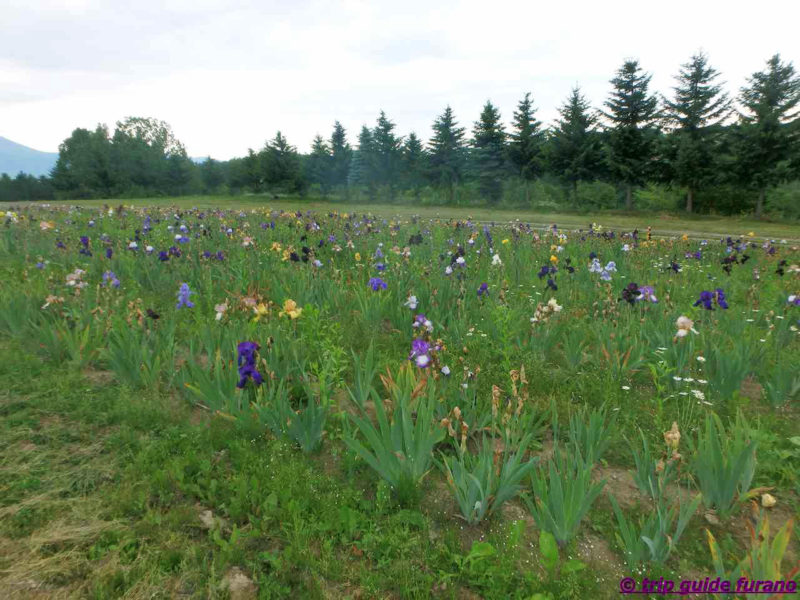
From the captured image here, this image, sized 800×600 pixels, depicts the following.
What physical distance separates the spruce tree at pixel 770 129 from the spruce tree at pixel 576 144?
26.9 feet

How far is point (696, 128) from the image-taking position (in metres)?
27.0

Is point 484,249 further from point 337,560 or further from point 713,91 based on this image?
point 713,91

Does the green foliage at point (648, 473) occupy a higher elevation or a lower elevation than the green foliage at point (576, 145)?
lower

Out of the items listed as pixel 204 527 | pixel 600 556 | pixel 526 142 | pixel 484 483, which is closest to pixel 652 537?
pixel 600 556

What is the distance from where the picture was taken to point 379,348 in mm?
4254

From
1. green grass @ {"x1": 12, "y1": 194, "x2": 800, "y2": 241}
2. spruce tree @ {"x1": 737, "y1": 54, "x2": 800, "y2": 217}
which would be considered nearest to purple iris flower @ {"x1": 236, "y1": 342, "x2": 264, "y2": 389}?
green grass @ {"x1": 12, "y1": 194, "x2": 800, "y2": 241}

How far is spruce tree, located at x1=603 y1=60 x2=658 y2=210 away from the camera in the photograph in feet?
92.1

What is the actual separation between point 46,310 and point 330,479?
381cm

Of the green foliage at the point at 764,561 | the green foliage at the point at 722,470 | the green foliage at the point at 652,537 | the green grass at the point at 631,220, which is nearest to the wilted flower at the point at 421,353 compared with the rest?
the green foliage at the point at 652,537

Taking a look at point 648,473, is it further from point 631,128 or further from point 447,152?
point 447,152

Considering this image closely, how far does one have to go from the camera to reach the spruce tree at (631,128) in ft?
92.1

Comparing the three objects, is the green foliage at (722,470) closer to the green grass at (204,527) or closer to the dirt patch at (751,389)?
the green grass at (204,527)

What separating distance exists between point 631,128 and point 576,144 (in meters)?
3.74

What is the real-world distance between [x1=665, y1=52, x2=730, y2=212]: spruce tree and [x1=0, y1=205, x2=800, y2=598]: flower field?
83.2 ft
